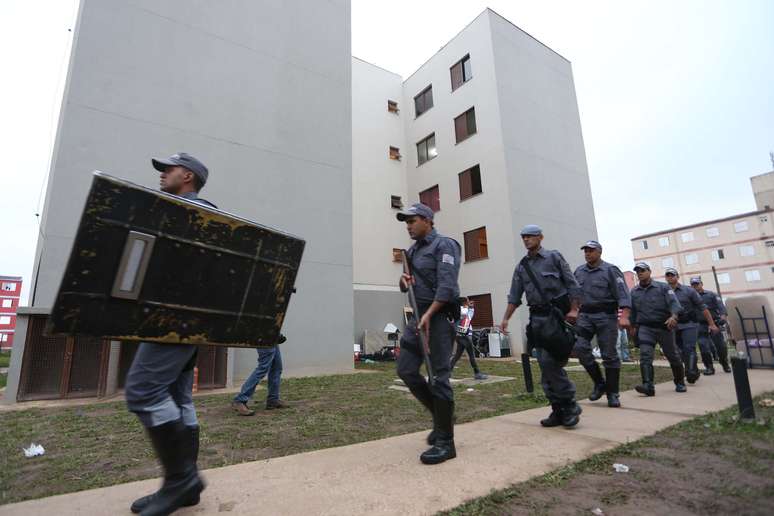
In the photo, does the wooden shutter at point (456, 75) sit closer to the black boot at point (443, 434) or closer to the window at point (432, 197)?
the window at point (432, 197)

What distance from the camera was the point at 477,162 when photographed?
17.6m

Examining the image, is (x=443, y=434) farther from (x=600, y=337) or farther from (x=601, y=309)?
(x=601, y=309)

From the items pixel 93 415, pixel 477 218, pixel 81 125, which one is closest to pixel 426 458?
pixel 93 415

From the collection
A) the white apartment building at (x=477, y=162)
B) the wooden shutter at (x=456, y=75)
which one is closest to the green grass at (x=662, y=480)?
the white apartment building at (x=477, y=162)

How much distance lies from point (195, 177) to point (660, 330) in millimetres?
6307

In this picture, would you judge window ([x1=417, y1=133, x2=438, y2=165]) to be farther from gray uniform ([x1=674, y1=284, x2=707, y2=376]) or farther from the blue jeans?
the blue jeans

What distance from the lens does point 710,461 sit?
100 inches

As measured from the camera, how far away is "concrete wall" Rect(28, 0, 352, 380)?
784 cm

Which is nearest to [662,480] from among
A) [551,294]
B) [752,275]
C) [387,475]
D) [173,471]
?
[387,475]

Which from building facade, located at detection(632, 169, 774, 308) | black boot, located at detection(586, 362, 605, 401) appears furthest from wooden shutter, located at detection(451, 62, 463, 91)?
building facade, located at detection(632, 169, 774, 308)

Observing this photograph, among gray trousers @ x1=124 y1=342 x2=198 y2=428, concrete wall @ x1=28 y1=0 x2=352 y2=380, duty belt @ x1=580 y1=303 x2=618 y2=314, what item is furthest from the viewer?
concrete wall @ x1=28 y1=0 x2=352 y2=380

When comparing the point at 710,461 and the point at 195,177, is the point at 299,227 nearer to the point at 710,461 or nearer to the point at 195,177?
the point at 195,177

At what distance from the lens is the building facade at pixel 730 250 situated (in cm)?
5003

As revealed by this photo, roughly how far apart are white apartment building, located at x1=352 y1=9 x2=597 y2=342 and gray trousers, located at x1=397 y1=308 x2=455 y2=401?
510 inches
